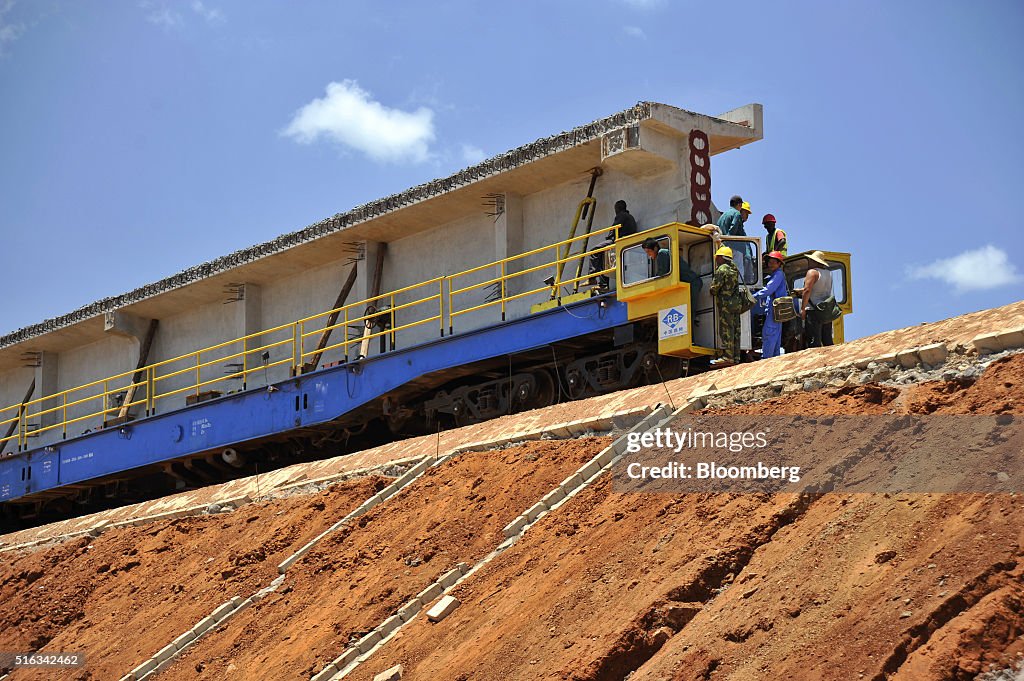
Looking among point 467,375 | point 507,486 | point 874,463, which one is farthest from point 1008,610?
point 467,375

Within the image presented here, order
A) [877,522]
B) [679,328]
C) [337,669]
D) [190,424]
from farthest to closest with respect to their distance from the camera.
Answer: [190,424] < [679,328] < [337,669] < [877,522]

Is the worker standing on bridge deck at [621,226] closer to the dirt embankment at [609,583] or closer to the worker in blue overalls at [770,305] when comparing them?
the worker in blue overalls at [770,305]

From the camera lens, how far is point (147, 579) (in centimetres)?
1477

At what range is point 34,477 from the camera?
86.2ft

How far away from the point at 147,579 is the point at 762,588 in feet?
29.1

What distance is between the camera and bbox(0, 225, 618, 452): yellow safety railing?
1986 cm

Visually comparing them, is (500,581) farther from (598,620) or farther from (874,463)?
(874,463)

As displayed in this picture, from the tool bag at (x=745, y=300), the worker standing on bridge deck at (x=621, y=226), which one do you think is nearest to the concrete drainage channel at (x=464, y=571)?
the tool bag at (x=745, y=300)

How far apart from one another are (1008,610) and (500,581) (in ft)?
14.3

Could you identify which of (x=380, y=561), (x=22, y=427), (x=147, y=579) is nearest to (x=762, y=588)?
(x=380, y=561)

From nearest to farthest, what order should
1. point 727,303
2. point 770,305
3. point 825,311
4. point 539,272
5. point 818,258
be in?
point 770,305, point 727,303, point 825,311, point 818,258, point 539,272

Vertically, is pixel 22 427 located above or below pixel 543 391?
below

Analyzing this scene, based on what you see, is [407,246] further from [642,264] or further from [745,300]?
[745,300]

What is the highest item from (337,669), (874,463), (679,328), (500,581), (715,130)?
(715,130)
